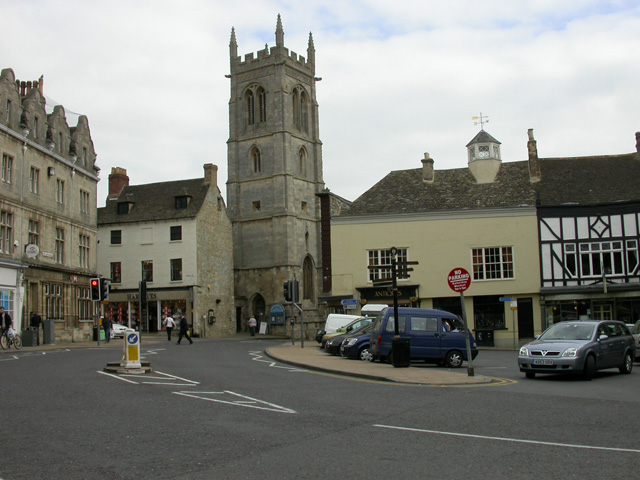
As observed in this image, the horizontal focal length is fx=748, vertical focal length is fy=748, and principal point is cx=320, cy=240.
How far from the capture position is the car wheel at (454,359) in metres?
22.3

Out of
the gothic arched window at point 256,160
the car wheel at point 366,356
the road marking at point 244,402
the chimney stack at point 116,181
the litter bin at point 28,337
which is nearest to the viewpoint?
the road marking at point 244,402

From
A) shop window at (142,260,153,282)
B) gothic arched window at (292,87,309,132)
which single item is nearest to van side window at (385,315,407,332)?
shop window at (142,260,153,282)

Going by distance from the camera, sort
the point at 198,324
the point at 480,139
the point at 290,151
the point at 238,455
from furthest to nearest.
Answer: the point at 290,151, the point at 198,324, the point at 480,139, the point at 238,455

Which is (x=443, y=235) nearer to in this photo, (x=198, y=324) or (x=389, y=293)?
(x=389, y=293)

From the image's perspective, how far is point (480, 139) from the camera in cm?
4388

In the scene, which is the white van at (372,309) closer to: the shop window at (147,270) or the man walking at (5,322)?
the man walking at (5,322)

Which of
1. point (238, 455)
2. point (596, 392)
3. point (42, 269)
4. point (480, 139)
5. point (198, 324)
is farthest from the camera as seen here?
point (198, 324)

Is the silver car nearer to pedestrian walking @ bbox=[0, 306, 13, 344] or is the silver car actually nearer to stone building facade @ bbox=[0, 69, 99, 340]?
pedestrian walking @ bbox=[0, 306, 13, 344]

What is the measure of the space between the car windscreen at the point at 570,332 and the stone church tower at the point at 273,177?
162 ft

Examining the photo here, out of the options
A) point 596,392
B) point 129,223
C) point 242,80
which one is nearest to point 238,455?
point 596,392

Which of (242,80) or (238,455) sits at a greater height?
(242,80)

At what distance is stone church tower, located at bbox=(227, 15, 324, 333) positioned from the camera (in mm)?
70500

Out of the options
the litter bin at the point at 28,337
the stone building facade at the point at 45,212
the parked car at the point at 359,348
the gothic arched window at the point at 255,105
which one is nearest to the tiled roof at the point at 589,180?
the parked car at the point at 359,348

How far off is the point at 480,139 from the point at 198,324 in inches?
1009
